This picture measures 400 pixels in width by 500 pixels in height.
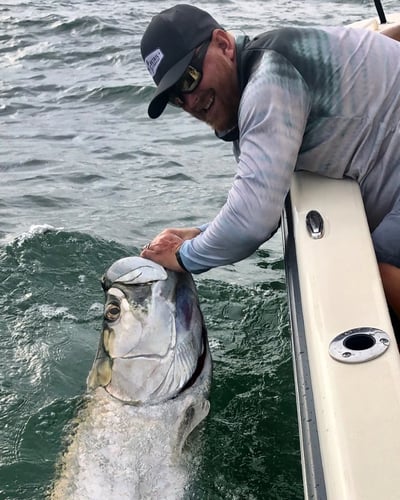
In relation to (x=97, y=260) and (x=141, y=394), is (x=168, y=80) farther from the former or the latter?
(x=97, y=260)

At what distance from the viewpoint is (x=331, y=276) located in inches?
107

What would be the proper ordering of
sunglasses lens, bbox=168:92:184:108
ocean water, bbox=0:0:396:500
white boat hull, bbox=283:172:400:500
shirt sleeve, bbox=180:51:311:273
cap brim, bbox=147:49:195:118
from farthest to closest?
ocean water, bbox=0:0:396:500
sunglasses lens, bbox=168:92:184:108
cap brim, bbox=147:49:195:118
shirt sleeve, bbox=180:51:311:273
white boat hull, bbox=283:172:400:500

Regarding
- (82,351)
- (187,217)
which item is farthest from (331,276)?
(187,217)

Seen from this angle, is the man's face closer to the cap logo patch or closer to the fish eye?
the cap logo patch

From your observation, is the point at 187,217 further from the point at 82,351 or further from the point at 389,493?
the point at 389,493

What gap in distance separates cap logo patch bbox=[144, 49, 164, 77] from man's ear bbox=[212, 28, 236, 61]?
0.67 ft

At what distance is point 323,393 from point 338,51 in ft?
4.41

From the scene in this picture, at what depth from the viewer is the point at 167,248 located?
320 cm

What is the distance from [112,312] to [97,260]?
2.18 m

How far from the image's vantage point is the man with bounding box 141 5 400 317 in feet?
9.16

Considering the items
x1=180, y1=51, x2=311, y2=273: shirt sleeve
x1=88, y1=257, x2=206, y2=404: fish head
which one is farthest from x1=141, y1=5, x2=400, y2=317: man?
x1=88, y1=257, x2=206, y2=404: fish head

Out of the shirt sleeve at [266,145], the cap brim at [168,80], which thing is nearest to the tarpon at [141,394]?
the shirt sleeve at [266,145]

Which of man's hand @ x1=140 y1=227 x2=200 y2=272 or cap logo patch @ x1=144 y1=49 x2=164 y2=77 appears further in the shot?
man's hand @ x1=140 y1=227 x2=200 y2=272

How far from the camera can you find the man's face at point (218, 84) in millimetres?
2922
